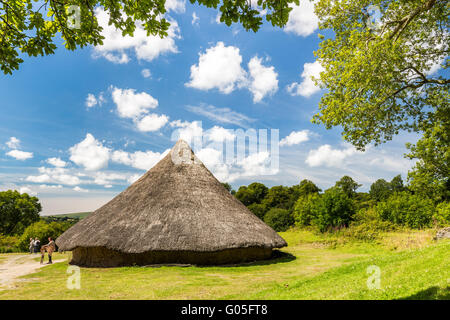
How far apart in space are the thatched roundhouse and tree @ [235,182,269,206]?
1543 inches

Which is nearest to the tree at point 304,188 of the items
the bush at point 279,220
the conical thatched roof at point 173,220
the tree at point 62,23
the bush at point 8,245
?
the bush at point 279,220

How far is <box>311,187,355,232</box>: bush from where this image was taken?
90.6 feet

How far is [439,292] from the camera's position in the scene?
16.4 ft

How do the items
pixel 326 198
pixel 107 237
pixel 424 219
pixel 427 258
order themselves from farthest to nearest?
pixel 326 198
pixel 424 219
pixel 107 237
pixel 427 258

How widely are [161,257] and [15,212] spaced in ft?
122

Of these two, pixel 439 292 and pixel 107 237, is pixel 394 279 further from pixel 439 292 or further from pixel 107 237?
pixel 107 237

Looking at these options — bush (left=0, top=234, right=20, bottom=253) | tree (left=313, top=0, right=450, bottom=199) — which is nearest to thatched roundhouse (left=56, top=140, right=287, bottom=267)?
tree (left=313, top=0, right=450, bottom=199)

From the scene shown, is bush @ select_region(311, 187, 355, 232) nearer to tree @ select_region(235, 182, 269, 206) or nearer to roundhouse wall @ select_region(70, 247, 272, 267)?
roundhouse wall @ select_region(70, 247, 272, 267)

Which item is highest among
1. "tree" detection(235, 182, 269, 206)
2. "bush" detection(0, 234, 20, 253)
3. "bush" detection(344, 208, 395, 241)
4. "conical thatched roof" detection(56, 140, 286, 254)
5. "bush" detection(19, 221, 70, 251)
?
"tree" detection(235, 182, 269, 206)

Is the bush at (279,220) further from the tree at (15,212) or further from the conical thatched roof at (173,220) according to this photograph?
the tree at (15,212)

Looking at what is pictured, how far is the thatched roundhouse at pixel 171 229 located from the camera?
12875mm
